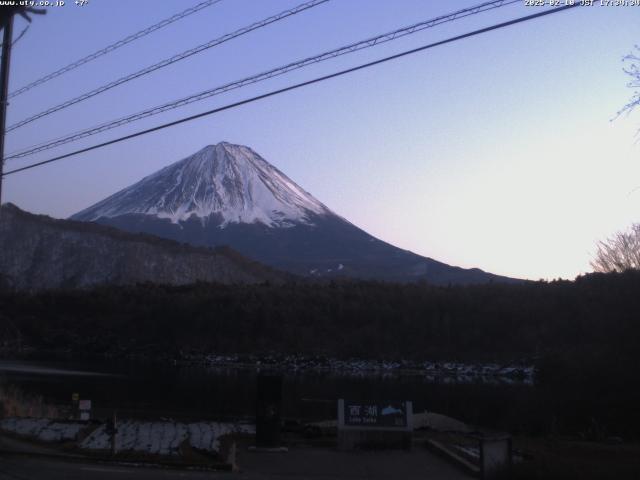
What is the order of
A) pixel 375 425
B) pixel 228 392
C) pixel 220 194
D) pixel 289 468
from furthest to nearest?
1. pixel 220 194
2. pixel 228 392
3. pixel 375 425
4. pixel 289 468

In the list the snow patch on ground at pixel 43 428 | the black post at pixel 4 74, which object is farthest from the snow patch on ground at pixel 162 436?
the black post at pixel 4 74

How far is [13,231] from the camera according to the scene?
104375 mm

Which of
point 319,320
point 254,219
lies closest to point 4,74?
point 319,320

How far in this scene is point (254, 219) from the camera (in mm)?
→ 166250

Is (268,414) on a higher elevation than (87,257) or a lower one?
lower

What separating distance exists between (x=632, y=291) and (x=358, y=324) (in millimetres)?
32614

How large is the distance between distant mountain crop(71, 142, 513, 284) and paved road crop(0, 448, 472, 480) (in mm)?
119133

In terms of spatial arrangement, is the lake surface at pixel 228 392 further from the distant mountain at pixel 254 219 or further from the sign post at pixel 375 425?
the distant mountain at pixel 254 219

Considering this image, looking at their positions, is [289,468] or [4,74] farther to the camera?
[4,74]

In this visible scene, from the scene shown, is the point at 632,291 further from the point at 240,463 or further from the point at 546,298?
the point at 240,463

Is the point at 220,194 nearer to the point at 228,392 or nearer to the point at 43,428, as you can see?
the point at 228,392

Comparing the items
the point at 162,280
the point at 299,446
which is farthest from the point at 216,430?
the point at 162,280

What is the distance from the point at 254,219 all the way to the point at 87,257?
6416 cm

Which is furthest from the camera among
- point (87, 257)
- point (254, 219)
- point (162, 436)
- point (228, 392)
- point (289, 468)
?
point (254, 219)
